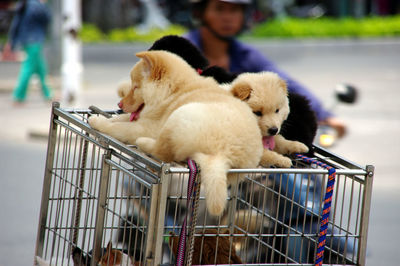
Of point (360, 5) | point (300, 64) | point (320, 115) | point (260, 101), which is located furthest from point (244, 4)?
point (360, 5)

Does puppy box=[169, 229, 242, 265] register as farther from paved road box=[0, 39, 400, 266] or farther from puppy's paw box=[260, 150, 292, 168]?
paved road box=[0, 39, 400, 266]

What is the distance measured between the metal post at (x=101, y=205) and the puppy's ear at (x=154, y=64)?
1.10ft

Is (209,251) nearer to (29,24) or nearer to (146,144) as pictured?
(146,144)

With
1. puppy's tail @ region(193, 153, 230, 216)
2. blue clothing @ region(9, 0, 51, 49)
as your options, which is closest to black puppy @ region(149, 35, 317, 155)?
puppy's tail @ region(193, 153, 230, 216)

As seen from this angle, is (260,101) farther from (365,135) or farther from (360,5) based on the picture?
(360,5)

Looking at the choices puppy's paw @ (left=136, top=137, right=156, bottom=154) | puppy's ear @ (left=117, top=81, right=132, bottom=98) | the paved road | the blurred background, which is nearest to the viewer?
puppy's paw @ (left=136, top=137, right=156, bottom=154)

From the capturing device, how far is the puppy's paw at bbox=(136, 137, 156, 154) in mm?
2445

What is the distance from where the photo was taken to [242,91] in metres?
2.54

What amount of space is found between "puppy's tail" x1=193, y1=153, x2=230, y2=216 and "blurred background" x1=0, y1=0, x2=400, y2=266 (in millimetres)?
3372

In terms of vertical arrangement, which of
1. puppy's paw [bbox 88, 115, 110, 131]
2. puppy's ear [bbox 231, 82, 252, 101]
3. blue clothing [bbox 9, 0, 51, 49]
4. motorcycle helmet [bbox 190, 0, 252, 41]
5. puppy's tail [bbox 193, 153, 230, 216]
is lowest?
puppy's tail [bbox 193, 153, 230, 216]

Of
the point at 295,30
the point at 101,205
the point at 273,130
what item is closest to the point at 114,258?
the point at 101,205

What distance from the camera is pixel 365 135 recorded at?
9.97 metres

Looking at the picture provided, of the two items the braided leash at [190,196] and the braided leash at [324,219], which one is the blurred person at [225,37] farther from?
the braided leash at [190,196]

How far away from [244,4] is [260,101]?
2256 mm
